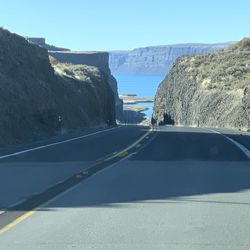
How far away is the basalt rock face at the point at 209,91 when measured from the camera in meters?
64.8

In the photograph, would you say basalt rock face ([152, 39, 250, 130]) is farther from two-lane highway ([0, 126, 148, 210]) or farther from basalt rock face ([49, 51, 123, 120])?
basalt rock face ([49, 51, 123, 120])

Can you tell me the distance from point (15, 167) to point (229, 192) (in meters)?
6.13

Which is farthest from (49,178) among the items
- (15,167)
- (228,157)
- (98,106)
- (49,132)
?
(98,106)

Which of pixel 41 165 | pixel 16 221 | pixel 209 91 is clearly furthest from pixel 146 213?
pixel 209 91

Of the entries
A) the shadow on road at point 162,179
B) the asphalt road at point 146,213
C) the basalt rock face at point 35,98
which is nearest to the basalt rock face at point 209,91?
the basalt rock face at point 35,98

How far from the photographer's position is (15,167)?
15953 mm

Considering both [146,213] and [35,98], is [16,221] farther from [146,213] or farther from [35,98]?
[35,98]

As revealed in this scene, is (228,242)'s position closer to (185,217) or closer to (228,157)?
(185,217)

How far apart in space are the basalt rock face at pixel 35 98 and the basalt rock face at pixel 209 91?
14.6 m

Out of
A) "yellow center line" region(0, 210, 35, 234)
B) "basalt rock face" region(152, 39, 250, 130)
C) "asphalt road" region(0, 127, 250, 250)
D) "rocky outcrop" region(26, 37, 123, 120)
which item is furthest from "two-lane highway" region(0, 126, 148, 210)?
"rocky outcrop" region(26, 37, 123, 120)

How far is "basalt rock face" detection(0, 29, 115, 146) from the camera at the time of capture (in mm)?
29969

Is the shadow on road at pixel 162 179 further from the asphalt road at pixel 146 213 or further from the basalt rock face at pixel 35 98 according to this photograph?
the basalt rock face at pixel 35 98

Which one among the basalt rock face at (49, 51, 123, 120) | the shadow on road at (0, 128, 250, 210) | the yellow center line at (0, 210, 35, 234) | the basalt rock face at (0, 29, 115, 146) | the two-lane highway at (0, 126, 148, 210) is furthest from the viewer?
the basalt rock face at (49, 51, 123, 120)

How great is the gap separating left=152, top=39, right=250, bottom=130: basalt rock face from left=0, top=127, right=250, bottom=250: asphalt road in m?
42.1
